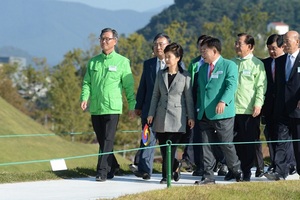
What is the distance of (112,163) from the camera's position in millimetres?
12883

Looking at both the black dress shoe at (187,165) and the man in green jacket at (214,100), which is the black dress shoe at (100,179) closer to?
the man in green jacket at (214,100)

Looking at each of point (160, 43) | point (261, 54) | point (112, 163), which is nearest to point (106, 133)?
point (112, 163)

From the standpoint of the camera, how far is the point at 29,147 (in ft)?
120

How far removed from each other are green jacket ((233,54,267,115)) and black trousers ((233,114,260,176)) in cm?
15

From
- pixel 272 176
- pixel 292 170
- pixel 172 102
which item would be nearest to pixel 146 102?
pixel 172 102

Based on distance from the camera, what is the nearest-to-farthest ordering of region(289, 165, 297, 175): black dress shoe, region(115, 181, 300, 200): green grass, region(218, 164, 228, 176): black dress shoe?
region(115, 181, 300, 200): green grass < region(218, 164, 228, 176): black dress shoe < region(289, 165, 297, 175): black dress shoe

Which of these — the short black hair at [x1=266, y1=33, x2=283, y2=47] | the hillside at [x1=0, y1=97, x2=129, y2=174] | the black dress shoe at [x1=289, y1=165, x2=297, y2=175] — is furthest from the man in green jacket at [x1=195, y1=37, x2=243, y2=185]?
the hillside at [x1=0, y1=97, x2=129, y2=174]

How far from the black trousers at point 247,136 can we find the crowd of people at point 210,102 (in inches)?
0.6

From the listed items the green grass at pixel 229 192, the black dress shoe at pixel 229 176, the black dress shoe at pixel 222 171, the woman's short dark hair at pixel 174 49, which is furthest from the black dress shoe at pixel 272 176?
the woman's short dark hair at pixel 174 49

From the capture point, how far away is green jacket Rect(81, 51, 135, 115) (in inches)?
491

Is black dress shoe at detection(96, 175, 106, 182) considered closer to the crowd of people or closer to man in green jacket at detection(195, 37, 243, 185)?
the crowd of people

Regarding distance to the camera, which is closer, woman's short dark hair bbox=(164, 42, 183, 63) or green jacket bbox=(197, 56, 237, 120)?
green jacket bbox=(197, 56, 237, 120)

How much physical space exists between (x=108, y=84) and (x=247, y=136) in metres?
2.12

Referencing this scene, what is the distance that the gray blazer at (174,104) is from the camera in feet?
39.1
